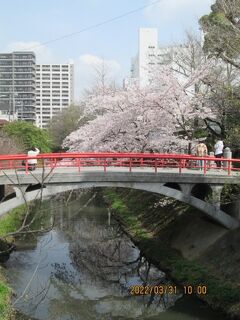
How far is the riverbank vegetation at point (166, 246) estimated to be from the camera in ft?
56.7

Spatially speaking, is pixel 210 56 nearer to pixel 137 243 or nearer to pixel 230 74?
pixel 230 74

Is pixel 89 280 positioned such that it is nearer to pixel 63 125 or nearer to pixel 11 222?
pixel 11 222

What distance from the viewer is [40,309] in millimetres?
17766

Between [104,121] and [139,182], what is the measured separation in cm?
1286

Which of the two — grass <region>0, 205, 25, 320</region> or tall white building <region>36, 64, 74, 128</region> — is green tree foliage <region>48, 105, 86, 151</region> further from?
tall white building <region>36, 64, 74, 128</region>

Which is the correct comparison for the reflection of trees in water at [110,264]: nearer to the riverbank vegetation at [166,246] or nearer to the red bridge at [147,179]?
the riverbank vegetation at [166,246]

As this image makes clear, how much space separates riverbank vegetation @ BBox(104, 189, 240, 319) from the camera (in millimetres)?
17297

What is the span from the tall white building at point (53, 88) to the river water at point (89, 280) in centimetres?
14431

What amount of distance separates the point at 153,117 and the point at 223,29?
715 centimetres

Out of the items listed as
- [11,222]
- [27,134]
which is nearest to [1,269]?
[11,222]

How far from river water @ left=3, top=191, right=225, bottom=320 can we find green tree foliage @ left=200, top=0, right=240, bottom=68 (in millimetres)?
13309

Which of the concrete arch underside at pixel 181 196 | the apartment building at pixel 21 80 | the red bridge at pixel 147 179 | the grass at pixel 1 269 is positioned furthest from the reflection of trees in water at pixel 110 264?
the apartment building at pixel 21 80

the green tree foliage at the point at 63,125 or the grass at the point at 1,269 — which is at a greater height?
the green tree foliage at the point at 63,125

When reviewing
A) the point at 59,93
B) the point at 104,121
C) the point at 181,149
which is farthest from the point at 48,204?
the point at 59,93
